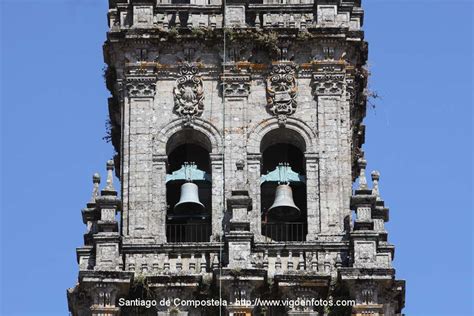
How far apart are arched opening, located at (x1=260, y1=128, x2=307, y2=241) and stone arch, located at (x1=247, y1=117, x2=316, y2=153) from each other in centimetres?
10

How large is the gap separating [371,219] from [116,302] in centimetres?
634

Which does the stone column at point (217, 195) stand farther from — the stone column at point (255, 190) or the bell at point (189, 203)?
the stone column at point (255, 190)

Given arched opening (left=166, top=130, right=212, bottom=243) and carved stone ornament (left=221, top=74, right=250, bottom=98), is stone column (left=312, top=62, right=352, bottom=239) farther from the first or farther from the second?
arched opening (left=166, top=130, right=212, bottom=243)

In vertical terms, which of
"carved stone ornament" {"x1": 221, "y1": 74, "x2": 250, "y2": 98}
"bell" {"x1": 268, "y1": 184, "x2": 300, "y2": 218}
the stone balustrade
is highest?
the stone balustrade

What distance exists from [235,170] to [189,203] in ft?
4.48

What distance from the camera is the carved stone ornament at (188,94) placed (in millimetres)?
72438

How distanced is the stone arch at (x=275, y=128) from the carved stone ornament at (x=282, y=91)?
184 mm

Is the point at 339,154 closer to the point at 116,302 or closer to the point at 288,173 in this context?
the point at 288,173

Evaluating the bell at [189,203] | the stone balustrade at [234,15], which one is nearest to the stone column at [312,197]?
the bell at [189,203]

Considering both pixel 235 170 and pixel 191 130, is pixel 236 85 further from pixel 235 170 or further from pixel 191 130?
pixel 235 170

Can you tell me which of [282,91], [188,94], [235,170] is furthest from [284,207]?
[188,94]

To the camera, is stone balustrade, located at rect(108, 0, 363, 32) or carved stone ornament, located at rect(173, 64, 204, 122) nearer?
carved stone ornament, located at rect(173, 64, 204, 122)

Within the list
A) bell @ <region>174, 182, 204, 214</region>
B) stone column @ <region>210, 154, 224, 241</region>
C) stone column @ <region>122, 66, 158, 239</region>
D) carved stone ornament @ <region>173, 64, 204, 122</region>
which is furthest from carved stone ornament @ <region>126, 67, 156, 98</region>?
bell @ <region>174, 182, 204, 214</region>

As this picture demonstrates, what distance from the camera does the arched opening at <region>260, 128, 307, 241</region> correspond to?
71438mm
